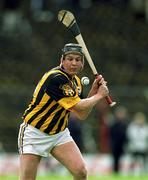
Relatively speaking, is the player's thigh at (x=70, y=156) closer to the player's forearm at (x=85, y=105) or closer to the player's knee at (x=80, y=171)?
the player's knee at (x=80, y=171)

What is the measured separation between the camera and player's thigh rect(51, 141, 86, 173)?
10.6 meters

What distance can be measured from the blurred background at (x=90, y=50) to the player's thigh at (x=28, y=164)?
1202 cm

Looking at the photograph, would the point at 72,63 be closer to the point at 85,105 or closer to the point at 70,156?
the point at 85,105

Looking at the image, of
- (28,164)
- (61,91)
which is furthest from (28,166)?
(61,91)

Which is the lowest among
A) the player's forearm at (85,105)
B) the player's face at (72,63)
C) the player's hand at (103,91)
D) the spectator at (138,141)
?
the spectator at (138,141)

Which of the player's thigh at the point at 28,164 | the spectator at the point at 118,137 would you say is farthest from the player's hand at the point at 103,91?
the spectator at the point at 118,137

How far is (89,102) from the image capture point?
10359 millimetres

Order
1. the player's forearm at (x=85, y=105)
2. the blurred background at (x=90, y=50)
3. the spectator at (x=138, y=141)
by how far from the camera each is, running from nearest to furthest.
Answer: the player's forearm at (x=85, y=105)
the spectator at (x=138, y=141)
the blurred background at (x=90, y=50)

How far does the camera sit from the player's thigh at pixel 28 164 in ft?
34.4

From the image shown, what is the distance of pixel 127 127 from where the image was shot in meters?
21.7

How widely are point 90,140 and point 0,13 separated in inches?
258

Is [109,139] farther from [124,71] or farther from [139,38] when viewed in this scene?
[139,38]

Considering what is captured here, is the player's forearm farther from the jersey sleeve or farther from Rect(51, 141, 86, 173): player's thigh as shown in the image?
Rect(51, 141, 86, 173): player's thigh

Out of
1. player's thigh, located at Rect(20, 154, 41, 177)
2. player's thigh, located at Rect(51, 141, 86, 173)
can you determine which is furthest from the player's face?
player's thigh, located at Rect(20, 154, 41, 177)
